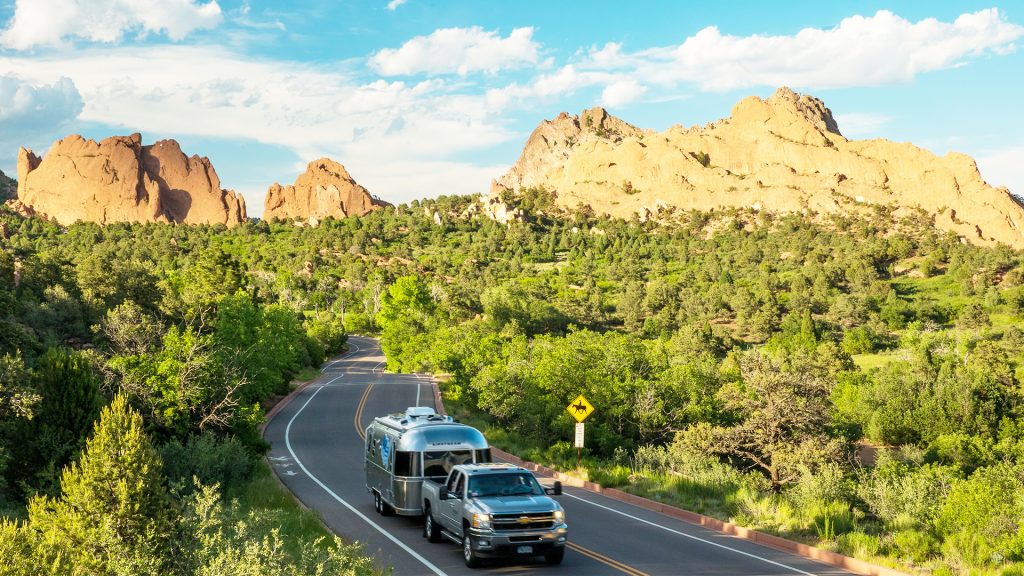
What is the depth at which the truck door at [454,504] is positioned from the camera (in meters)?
15.8

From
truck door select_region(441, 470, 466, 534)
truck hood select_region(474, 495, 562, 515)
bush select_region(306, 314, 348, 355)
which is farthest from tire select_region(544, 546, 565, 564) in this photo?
bush select_region(306, 314, 348, 355)

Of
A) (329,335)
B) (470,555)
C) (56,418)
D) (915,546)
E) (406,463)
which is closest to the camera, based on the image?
(470,555)

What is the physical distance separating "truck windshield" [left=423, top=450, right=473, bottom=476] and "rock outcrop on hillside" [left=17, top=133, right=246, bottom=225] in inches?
7436

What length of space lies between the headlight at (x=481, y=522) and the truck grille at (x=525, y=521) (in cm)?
12

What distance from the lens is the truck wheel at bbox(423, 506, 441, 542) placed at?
56.4 ft

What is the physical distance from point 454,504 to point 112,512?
6.18 metres

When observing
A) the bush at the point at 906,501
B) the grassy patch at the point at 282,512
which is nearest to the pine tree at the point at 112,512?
the grassy patch at the point at 282,512

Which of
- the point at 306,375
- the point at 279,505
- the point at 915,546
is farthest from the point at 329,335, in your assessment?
the point at 915,546

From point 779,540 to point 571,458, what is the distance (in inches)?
505

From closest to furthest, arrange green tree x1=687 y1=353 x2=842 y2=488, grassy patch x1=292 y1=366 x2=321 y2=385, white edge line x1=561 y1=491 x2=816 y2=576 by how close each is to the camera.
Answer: white edge line x1=561 y1=491 x2=816 y2=576 → green tree x1=687 y1=353 x2=842 y2=488 → grassy patch x1=292 y1=366 x2=321 y2=385

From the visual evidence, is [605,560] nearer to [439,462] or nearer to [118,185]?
[439,462]

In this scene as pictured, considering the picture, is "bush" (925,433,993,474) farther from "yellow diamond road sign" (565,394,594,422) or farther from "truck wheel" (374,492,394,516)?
"truck wheel" (374,492,394,516)

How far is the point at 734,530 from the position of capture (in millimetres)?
18734

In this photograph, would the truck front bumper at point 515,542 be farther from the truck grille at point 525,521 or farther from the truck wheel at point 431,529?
the truck wheel at point 431,529
